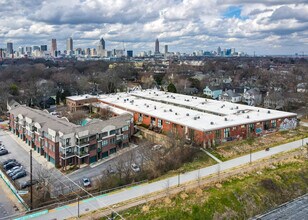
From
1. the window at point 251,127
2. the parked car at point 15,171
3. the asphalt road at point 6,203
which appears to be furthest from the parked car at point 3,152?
the window at point 251,127

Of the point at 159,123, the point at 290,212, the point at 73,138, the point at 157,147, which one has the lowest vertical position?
the point at 290,212

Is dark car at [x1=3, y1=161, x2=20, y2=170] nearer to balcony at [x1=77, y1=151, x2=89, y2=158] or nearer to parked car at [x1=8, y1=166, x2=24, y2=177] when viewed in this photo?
parked car at [x1=8, y1=166, x2=24, y2=177]

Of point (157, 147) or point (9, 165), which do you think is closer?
point (9, 165)

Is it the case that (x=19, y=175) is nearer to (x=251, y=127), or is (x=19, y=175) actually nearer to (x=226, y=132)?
(x=226, y=132)

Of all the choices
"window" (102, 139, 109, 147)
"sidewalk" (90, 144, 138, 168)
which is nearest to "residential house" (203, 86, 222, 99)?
"sidewalk" (90, 144, 138, 168)

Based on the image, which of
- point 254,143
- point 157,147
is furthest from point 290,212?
point 157,147

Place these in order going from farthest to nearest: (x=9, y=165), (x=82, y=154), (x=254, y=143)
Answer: (x=254, y=143) → (x=82, y=154) → (x=9, y=165)
